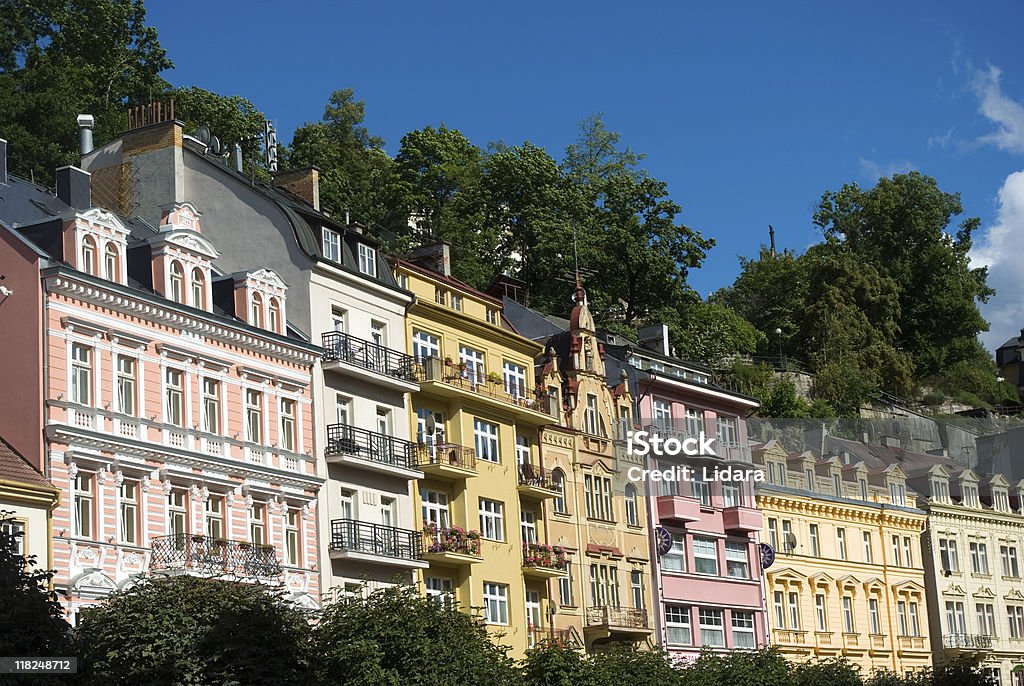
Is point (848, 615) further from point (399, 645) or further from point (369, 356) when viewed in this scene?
point (399, 645)

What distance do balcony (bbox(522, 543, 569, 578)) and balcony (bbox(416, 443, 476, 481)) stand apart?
13.1 ft

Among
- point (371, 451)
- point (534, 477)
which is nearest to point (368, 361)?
point (371, 451)

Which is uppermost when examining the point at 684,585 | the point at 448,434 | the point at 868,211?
the point at 868,211

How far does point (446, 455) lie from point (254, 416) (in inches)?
355

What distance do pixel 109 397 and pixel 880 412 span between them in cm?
6798

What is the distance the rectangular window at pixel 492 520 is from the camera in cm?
5797

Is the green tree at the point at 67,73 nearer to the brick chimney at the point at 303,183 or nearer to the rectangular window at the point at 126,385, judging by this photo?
the brick chimney at the point at 303,183

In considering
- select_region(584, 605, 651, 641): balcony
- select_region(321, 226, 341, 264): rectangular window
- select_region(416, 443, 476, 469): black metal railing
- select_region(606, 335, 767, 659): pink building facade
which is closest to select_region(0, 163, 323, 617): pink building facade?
select_region(321, 226, 341, 264): rectangular window

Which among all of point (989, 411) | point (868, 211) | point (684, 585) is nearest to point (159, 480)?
point (684, 585)

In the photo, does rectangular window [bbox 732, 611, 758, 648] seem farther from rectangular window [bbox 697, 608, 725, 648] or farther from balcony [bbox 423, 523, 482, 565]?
balcony [bbox 423, 523, 482, 565]

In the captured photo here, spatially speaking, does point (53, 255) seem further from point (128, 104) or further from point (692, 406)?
point (128, 104)

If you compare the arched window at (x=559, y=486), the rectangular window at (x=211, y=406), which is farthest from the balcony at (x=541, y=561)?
the rectangular window at (x=211, y=406)

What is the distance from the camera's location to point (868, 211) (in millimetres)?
122312

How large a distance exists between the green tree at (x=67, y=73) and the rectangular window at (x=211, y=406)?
2545cm
